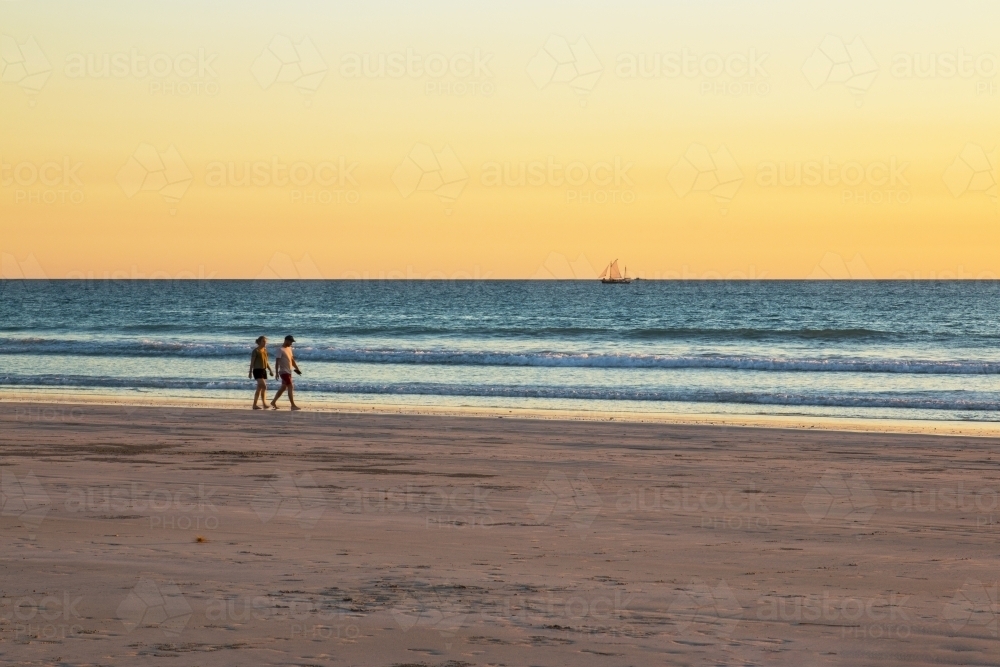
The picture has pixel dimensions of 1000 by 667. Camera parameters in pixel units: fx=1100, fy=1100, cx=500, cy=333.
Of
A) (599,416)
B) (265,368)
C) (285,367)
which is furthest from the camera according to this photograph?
(285,367)

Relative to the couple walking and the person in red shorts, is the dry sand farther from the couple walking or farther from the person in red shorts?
the person in red shorts


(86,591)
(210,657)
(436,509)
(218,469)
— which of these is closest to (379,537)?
(436,509)

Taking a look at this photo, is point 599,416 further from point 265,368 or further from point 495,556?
point 495,556

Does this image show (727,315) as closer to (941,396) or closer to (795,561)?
(941,396)

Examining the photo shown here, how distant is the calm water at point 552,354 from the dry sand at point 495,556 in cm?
972

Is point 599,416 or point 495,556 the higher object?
point 599,416

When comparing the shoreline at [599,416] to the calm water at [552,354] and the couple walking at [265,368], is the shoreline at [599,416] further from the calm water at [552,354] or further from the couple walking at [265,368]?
the calm water at [552,354]

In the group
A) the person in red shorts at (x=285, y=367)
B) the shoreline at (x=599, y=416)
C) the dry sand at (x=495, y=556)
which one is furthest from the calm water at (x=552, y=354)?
the dry sand at (x=495, y=556)

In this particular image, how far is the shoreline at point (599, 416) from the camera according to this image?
17.5 metres

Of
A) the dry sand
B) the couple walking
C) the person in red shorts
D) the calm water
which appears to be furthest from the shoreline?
the dry sand

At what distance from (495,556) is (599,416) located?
12.0 metres

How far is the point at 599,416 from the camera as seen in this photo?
19.4m

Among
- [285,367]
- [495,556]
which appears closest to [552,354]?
[285,367]

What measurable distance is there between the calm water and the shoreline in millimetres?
1262
